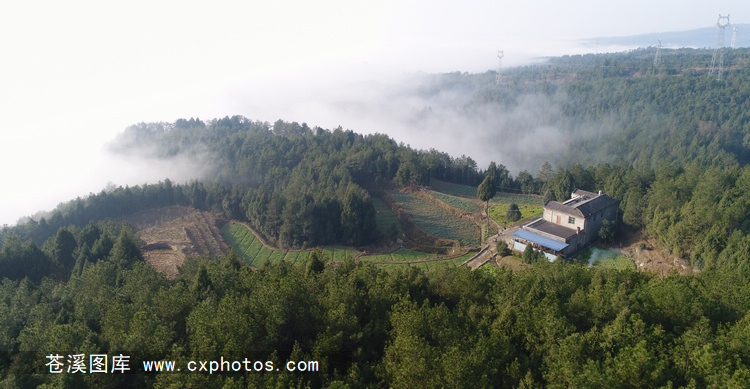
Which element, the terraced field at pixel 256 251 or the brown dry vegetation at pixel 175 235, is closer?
the brown dry vegetation at pixel 175 235

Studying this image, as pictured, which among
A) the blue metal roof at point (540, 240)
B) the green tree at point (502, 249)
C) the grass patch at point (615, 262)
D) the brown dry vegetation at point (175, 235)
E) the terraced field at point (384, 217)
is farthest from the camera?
the terraced field at point (384, 217)

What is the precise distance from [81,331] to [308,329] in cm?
921

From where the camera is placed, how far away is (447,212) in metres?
48.0

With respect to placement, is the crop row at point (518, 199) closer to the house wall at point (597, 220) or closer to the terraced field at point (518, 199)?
the terraced field at point (518, 199)

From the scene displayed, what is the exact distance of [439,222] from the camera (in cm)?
4562

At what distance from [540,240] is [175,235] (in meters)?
35.2

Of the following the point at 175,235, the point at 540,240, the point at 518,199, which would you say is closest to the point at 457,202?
the point at 518,199

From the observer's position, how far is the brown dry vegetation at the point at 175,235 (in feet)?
130

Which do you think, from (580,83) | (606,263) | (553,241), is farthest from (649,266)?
(580,83)

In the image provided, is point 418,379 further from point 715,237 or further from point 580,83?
point 580,83

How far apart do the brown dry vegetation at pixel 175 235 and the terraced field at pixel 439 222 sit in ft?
66.0

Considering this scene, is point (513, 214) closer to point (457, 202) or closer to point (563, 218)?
point (563, 218)

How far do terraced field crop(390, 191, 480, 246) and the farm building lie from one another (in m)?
5.54

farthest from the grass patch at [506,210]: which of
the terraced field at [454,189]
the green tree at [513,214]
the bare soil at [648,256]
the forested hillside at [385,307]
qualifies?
the bare soil at [648,256]
